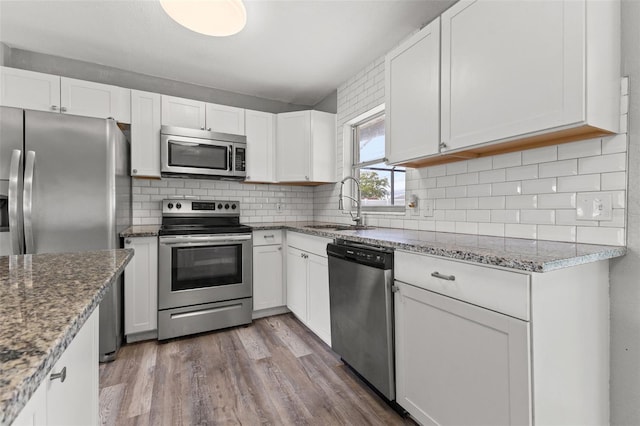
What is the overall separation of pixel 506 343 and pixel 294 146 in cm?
271

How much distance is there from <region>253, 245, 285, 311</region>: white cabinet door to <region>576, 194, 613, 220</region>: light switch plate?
7.74 ft

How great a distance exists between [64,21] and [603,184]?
11.5ft

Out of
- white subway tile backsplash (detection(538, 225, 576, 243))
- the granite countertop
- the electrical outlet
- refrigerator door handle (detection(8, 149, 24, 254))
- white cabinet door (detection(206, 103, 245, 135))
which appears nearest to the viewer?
the granite countertop

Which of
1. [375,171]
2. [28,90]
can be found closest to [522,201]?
[375,171]

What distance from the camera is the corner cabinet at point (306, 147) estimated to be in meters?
3.26

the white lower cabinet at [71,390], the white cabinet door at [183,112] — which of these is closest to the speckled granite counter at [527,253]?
the white lower cabinet at [71,390]

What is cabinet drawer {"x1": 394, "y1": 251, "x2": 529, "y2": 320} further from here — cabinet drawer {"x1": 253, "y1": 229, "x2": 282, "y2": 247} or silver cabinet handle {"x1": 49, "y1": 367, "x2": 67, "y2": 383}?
cabinet drawer {"x1": 253, "y1": 229, "x2": 282, "y2": 247}

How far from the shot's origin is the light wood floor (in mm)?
1629

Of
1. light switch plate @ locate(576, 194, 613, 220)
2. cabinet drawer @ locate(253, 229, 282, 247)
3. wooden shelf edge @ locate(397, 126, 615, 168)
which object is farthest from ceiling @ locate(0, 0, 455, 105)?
cabinet drawer @ locate(253, 229, 282, 247)

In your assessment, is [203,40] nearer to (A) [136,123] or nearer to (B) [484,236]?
(A) [136,123]

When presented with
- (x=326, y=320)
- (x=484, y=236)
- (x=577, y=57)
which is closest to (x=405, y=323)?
(x=484, y=236)

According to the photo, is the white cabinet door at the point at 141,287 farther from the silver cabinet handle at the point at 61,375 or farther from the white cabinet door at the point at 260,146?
the silver cabinet handle at the point at 61,375

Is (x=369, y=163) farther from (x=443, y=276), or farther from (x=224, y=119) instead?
(x=443, y=276)

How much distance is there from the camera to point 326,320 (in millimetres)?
2354
